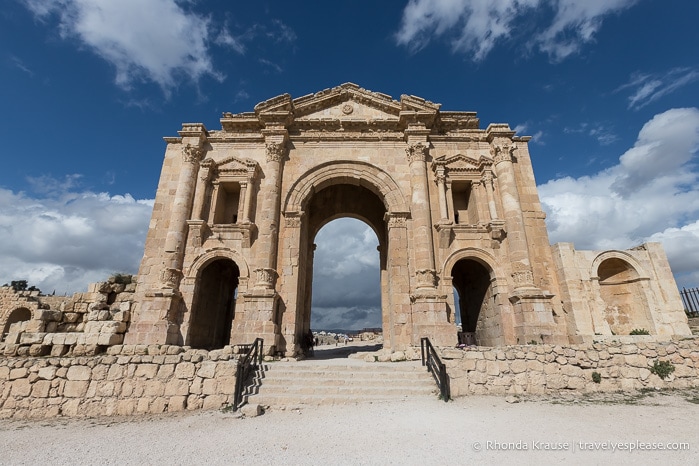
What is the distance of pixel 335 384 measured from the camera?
785 centimetres

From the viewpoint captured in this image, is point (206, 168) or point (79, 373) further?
point (206, 168)

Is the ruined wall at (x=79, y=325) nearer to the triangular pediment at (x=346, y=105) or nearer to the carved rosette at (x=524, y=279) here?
the triangular pediment at (x=346, y=105)

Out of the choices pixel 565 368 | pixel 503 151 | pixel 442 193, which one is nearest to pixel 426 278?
pixel 442 193

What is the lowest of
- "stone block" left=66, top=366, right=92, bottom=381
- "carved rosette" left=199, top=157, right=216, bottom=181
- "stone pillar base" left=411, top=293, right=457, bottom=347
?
"stone block" left=66, top=366, right=92, bottom=381

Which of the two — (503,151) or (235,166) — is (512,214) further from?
(235,166)

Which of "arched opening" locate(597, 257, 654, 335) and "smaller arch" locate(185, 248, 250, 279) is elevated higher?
"smaller arch" locate(185, 248, 250, 279)

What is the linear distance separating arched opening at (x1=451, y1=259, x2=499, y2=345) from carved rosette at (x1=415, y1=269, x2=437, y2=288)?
2.99m

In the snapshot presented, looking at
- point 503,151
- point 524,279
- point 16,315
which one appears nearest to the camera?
point 524,279

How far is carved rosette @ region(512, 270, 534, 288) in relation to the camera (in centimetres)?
1202

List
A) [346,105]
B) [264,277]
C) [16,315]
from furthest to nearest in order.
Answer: [16,315], [346,105], [264,277]

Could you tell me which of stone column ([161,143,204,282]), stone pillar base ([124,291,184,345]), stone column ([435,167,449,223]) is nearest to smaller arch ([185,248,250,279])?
stone column ([161,143,204,282])

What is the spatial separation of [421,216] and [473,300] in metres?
5.40

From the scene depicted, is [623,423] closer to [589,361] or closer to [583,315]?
[589,361]

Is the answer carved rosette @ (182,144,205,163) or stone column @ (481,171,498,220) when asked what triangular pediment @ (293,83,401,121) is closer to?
carved rosette @ (182,144,205,163)
